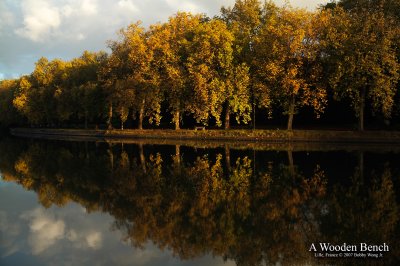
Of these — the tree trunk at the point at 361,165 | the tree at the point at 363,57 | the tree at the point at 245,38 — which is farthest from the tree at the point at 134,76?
the tree trunk at the point at 361,165

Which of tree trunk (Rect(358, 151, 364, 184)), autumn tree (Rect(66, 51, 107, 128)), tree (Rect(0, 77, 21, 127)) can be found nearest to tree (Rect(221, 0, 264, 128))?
tree trunk (Rect(358, 151, 364, 184))

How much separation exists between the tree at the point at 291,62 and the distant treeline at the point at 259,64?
0.43 ft

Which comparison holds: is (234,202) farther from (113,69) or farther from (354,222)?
(113,69)

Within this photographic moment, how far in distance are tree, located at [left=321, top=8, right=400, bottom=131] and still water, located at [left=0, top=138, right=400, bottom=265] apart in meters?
22.0

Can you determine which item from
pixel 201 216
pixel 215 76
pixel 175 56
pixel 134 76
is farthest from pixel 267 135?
pixel 201 216

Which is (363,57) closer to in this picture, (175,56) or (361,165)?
(361,165)

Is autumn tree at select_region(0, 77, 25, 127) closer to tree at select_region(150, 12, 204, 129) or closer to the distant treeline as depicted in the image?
the distant treeline

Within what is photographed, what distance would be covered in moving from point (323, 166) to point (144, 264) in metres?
18.9

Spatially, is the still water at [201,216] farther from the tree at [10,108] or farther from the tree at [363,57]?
the tree at [10,108]

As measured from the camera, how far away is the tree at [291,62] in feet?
161

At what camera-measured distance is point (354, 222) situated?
1317cm

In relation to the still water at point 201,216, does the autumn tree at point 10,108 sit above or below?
above

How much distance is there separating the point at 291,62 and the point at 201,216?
133 ft

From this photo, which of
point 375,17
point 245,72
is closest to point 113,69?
point 245,72
